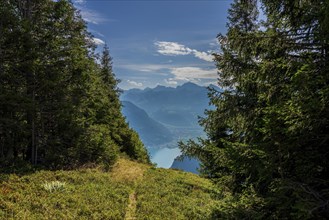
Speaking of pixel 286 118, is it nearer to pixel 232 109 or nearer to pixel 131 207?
pixel 232 109

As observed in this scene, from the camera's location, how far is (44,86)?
16.4 meters

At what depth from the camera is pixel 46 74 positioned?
16.5 m

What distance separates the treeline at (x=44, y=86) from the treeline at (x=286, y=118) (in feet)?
40.7

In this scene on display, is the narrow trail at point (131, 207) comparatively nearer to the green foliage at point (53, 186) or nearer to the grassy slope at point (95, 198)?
the grassy slope at point (95, 198)

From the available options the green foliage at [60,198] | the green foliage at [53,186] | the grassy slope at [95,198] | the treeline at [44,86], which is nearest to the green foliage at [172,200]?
the grassy slope at [95,198]

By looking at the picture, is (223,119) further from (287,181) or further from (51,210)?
(51,210)

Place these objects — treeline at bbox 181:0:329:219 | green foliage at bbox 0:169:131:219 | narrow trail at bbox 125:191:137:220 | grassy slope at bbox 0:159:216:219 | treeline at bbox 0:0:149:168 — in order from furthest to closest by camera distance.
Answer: treeline at bbox 0:0:149:168 < narrow trail at bbox 125:191:137:220 < grassy slope at bbox 0:159:216:219 < green foliage at bbox 0:169:131:219 < treeline at bbox 181:0:329:219

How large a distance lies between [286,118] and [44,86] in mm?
15534

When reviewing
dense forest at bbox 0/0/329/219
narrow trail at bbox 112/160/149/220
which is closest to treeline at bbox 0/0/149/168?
dense forest at bbox 0/0/329/219

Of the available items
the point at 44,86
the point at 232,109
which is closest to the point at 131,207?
the point at 232,109

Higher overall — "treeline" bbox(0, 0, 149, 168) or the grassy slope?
"treeline" bbox(0, 0, 149, 168)

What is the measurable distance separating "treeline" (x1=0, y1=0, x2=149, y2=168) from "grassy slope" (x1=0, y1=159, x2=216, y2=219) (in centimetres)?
320

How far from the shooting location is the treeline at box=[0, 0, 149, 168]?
14.8 metres

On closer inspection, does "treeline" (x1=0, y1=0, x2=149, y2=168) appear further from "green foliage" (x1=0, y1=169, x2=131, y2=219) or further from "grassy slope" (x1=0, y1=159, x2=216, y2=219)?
"green foliage" (x1=0, y1=169, x2=131, y2=219)
